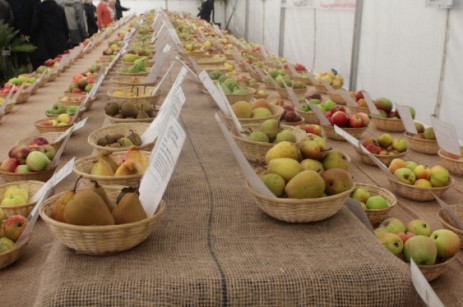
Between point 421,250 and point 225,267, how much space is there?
500mm

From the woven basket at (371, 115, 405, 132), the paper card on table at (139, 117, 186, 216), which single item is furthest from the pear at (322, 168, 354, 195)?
the woven basket at (371, 115, 405, 132)

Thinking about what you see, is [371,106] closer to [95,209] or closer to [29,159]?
[29,159]

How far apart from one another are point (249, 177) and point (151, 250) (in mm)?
265

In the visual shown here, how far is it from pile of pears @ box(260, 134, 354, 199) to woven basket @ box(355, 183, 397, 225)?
0.58 feet

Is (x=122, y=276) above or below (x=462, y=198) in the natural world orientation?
above

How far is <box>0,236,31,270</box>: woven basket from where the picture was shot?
45.9 inches

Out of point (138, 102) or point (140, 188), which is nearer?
point (140, 188)

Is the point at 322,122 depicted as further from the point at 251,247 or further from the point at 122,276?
the point at 122,276

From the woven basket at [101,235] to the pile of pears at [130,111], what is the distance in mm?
945

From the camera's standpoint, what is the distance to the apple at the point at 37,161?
1636mm

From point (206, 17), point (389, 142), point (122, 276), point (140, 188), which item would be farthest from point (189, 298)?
point (206, 17)

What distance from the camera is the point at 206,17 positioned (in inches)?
618

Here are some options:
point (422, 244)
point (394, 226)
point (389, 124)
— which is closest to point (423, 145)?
point (389, 124)

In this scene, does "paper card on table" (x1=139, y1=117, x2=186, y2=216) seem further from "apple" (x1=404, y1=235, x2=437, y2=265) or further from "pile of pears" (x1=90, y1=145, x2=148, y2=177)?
"apple" (x1=404, y1=235, x2=437, y2=265)
